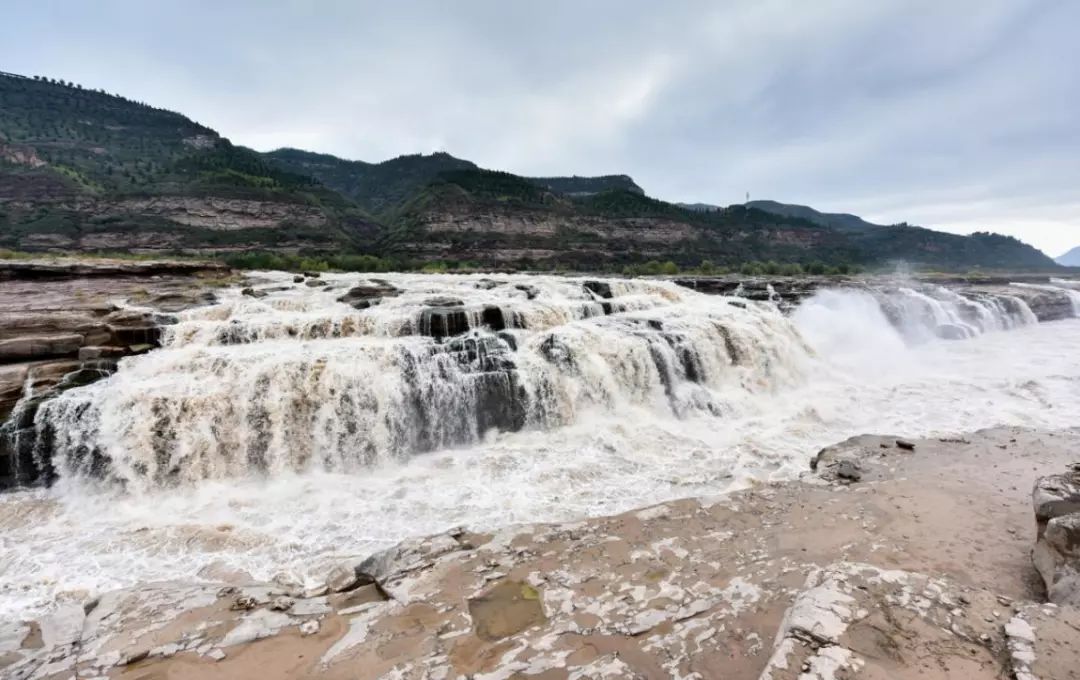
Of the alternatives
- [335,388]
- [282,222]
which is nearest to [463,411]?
[335,388]

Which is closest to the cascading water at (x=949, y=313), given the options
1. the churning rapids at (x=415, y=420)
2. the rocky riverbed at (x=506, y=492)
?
the rocky riverbed at (x=506, y=492)

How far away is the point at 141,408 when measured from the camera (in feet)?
28.9

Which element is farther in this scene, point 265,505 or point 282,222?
point 282,222

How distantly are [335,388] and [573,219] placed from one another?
71.0 meters

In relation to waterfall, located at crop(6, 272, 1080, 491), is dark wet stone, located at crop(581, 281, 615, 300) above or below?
above

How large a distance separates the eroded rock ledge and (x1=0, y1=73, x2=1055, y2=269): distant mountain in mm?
52182

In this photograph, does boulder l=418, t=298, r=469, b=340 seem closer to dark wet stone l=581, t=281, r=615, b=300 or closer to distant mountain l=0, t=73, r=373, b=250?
dark wet stone l=581, t=281, r=615, b=300

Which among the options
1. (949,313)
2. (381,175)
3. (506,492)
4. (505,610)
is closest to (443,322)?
(506,492)

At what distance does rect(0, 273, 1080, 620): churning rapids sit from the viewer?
22.7 feet

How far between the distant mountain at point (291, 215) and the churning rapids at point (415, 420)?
1737 inches

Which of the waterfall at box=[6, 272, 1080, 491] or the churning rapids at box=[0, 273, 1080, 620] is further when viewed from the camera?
the waterfall at box=[6, 272, 1080, 491]

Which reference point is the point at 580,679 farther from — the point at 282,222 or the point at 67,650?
the point at 282,222

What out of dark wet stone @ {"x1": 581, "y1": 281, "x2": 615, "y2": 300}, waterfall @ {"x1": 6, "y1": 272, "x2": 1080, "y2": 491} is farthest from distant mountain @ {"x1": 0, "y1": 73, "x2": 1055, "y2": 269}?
waterfall @ {"x1": 6, "y1": 272, "x2": 1080, "y2": 491}

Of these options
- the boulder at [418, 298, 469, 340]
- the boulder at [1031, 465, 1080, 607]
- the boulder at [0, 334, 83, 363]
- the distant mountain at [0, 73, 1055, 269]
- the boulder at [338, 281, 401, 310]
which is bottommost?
the boulder at [1031, 465, 1080, 607]
